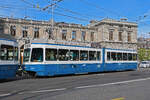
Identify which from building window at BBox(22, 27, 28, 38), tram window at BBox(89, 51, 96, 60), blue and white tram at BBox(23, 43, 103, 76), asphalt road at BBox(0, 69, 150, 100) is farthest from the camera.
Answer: building window at BBox(22, 27, 28, 38)

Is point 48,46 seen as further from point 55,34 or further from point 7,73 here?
point 55,34

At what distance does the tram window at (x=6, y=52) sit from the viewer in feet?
37.2

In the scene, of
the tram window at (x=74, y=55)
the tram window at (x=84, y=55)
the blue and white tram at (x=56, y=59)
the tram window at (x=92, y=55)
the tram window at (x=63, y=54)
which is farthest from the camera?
the tram window at (x=92, y=55)

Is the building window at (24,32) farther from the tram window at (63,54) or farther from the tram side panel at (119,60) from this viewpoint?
the tram window at (63,54)

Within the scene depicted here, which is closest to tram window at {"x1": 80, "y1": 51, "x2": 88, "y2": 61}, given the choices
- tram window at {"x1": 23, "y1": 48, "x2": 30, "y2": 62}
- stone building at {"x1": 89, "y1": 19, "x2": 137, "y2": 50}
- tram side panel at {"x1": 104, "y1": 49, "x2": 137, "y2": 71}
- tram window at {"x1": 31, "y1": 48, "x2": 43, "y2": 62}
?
tram side panel at {"x1": 104, "y1": 49, "x2": 137, "y2": 71}

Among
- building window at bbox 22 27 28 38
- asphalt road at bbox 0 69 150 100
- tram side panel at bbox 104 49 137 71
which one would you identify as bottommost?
asphalt road at bbox 0 69 150 100

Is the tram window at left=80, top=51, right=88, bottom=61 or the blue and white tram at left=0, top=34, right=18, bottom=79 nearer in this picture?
the blue and white tram at left=0, top=34, right=18, bottom=79

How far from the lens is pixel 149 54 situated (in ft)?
175

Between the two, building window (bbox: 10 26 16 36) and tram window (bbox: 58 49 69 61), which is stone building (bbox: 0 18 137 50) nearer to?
building window (bbox: 10 26 16 36)

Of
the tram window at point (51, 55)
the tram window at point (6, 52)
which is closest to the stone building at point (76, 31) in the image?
the tram window at point (51, 55)

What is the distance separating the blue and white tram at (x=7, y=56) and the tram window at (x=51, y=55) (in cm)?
245

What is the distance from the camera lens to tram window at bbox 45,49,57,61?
1430 centimetres

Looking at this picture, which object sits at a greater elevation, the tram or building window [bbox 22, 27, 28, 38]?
building window [bbox 22, 27, 28, 38]

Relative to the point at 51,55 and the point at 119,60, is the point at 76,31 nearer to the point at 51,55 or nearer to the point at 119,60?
the point at 119,60
